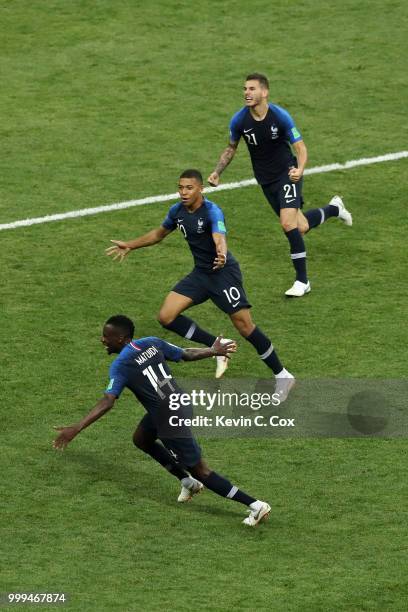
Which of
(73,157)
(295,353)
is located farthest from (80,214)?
(295,353)

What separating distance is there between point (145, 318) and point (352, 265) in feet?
9.57

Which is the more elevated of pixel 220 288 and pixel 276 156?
pixel 276 156

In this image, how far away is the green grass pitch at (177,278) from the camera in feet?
44.2

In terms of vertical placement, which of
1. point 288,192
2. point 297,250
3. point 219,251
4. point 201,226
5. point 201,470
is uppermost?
point 201,226

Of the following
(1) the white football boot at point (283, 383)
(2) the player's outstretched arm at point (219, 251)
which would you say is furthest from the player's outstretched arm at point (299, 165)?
(1) the white football boot at point (283, 383)

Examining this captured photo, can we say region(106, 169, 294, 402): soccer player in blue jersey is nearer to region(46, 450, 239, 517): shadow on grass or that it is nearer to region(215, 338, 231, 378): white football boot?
region(215, 338, 231, 378): white football boot

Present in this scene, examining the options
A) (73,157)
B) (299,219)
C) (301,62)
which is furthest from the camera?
(301,62)

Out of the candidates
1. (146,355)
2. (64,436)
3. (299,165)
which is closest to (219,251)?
(146,355)

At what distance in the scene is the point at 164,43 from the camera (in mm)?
25969

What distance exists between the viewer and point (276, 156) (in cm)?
1862

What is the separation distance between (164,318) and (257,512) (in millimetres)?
3353

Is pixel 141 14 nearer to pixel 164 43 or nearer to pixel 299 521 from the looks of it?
pixel 164 43

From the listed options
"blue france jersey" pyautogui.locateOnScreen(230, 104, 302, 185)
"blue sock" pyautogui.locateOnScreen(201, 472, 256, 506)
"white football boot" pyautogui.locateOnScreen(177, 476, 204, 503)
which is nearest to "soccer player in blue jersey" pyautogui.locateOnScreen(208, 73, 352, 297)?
"blue france jersey" pyautogui.locateOnScreen(230, 104, 302, 185)

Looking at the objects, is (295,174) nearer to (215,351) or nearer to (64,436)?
(215,351)
